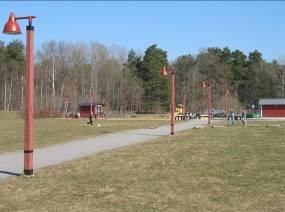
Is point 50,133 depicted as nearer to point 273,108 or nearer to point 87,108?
point 87,108

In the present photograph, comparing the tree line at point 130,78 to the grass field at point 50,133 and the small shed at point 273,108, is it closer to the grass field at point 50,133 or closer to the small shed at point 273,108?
the small shed at point 273,108

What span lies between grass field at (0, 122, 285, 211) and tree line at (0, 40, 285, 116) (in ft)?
264

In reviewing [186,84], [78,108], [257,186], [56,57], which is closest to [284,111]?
[186,84]

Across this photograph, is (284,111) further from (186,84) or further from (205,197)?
(205,197)

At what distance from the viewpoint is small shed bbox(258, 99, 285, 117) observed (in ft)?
275

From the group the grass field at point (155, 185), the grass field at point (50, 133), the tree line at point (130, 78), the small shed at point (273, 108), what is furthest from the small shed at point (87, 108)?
the grass field at point (155, 185)

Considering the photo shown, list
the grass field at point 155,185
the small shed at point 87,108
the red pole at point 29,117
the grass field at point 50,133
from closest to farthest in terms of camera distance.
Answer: the grass field at point 155,185 < the red pole at point 29,117 < the grass field at point 50,133 < the small shed at point 87,108

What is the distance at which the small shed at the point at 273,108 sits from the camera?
8369 centimetres

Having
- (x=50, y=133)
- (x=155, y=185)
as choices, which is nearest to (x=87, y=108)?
(x=50, y=133)

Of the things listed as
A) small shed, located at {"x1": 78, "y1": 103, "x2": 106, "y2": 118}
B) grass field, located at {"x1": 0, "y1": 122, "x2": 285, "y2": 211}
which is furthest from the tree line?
grass field, located at {"x1": 0, "y1": 122, "x2": 285, "y2": 211}

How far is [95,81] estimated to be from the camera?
105 m

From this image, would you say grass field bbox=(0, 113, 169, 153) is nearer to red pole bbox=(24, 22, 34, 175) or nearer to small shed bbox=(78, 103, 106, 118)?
red pole bbox=(24, 22, 34, 175)

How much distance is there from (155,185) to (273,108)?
78.5 meters

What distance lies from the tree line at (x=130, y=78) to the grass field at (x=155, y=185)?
80376 millimetres
